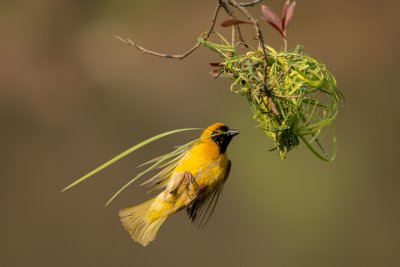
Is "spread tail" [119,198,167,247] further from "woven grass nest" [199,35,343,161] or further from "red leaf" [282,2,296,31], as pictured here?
"red leaf" [282,2,296,31]

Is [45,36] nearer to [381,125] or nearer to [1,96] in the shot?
[1,96]

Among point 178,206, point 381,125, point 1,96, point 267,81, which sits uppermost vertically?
point 1,96

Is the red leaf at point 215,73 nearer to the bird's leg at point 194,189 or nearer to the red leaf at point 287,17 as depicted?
the red leaf at point 287,17

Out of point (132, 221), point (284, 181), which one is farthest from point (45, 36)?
point (132, 221)

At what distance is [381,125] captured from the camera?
23.6 ft

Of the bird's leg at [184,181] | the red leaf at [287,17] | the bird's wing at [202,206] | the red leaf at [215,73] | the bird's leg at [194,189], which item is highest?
the red leaf at [287,17]

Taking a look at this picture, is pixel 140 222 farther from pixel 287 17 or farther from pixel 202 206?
pixel 287 17

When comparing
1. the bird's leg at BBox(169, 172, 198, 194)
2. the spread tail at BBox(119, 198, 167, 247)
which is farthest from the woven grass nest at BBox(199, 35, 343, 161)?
the spread tail at BBox(119, 198, 167, 247)

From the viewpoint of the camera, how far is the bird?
268cm

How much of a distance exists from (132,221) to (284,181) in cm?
369

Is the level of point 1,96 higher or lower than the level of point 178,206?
higher

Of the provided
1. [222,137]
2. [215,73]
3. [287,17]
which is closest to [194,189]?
[222,137]

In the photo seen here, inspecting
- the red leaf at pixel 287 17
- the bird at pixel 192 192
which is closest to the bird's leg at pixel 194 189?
the bird at pixel 192 192

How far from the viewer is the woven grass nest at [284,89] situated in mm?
2314
